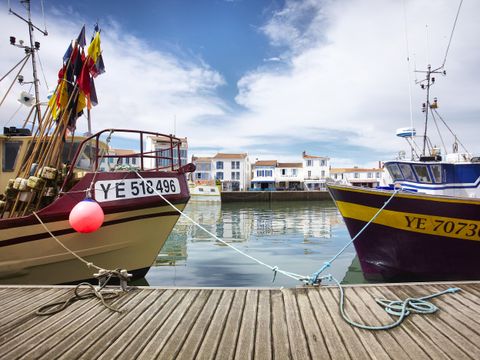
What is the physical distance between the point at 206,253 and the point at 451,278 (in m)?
7.44

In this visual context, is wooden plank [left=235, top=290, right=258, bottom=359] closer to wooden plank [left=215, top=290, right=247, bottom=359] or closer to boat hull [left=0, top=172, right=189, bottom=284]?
wooden plank [left=215, top=290, right=247, bottom=359]

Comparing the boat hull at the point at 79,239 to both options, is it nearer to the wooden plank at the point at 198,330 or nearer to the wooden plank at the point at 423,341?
the wooden plank at the point at 198,330

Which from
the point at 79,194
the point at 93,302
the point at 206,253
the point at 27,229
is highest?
the point at 79,194

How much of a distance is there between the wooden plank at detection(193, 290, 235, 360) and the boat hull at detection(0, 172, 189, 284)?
3.04 meters

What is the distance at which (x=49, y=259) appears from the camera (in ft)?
19.9

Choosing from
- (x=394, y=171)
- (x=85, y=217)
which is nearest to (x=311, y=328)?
(x=85, y=217)

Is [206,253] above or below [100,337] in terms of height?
below

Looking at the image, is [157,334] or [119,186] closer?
[157,334]

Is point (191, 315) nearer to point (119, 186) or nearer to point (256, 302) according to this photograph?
point (256, 302)

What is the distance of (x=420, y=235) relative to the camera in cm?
671

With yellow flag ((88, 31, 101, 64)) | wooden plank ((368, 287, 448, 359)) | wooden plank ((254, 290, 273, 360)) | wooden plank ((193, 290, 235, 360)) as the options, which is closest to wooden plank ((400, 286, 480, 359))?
wooden plank ((368, 287, 448, 359))

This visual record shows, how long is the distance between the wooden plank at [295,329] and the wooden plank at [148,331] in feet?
4.39

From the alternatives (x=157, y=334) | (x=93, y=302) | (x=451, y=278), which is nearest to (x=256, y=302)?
(x=157, y=334)

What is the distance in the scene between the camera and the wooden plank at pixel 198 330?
2.86 m
